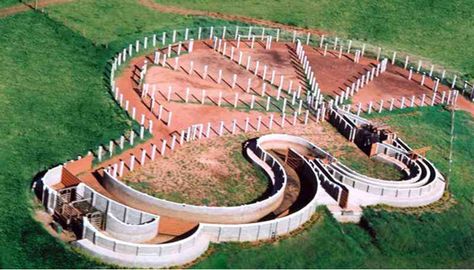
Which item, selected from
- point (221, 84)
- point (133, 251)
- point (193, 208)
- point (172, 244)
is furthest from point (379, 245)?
point (221, 84)

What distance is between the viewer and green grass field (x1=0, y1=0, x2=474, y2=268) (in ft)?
249

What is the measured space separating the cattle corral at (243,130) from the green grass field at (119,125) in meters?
2.20

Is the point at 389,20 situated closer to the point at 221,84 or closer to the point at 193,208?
the point at 221,84

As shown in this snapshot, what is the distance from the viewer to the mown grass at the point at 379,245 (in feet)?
248

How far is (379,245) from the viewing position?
3145 inches

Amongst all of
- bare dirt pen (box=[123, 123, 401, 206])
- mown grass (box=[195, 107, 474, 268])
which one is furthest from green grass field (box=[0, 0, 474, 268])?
bare dirt pen (box=[123, 123, 401, 206])

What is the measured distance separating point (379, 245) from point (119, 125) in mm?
30034

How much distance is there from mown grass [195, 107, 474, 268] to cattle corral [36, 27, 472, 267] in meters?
1.63

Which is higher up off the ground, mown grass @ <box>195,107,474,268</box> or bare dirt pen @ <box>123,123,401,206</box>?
bare dirt pen @ <box>123,123,401,206</box>

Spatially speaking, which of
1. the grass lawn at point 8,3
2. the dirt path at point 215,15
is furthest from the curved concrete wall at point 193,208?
the dirt path at point 215,15

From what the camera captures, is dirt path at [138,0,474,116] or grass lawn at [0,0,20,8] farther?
dirt path at [138,0,474,116]

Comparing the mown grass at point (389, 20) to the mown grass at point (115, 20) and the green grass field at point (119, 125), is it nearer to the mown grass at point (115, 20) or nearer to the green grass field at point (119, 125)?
the green grass field at point (119, 125)

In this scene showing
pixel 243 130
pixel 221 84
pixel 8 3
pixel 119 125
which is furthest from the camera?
pixel 8 3

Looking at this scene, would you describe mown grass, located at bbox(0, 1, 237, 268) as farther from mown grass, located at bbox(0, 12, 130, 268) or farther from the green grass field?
the green grass field
